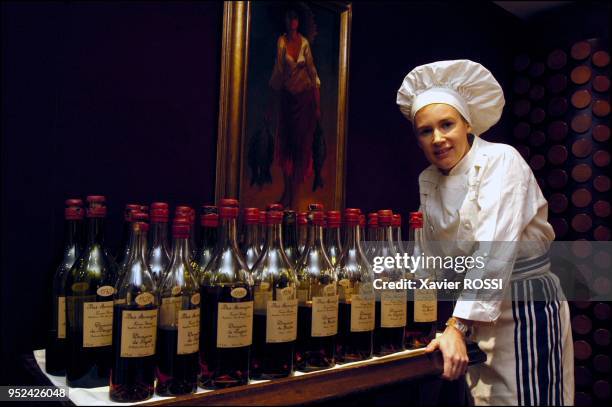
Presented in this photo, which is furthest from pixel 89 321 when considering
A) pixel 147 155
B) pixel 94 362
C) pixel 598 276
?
pixel 598 276

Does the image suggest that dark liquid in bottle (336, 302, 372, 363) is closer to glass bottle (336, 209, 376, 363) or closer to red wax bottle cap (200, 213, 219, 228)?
glass bottle (336, 209, 376, 363)

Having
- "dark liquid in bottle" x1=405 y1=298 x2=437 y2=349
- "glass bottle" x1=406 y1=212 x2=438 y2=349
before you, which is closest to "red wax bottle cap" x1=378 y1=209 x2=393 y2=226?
"glass bottle" x1=406 y1=212 x2=438 y2=349

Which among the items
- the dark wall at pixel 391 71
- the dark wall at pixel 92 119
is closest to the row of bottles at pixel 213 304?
the dark wall at pixel 92 119

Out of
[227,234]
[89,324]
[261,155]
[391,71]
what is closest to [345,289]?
[227,234]

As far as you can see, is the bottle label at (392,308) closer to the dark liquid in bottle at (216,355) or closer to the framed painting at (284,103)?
the dark liquid in bottle at (216,355)

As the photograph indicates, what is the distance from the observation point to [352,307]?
985mm

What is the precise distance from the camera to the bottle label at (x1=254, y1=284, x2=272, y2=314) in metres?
0.88

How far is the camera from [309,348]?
93 cm

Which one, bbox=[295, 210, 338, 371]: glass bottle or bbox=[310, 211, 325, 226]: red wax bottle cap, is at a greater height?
bbox=[310, 211, 325, 226]: red wax bottle cap

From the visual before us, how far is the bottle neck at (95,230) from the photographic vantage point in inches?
36.9

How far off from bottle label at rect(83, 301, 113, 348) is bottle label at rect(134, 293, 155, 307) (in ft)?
0.24

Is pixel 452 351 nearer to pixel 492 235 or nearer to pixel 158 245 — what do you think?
pixel 492 235

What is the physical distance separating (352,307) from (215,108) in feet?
2.51

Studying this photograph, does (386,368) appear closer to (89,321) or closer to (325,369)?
(325,369)
